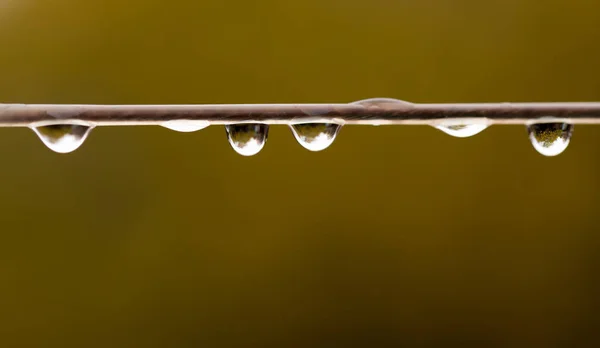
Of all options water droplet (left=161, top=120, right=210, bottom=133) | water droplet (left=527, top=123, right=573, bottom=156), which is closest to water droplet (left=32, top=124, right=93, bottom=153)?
water droplet (left=161, top=120, right=210, bottom=133)

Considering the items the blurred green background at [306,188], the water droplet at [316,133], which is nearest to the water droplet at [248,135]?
the water droplet at [316,133]

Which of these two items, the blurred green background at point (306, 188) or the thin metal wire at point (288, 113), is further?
the blurred green background at point (306, 188)

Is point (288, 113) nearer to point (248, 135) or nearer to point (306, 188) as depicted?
point (248, 135)

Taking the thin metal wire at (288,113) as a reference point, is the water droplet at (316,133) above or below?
above

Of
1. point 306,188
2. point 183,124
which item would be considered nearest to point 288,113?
point 183,124

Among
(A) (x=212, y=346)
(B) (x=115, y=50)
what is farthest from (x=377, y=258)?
Answer: (B) (x=115, y=50)

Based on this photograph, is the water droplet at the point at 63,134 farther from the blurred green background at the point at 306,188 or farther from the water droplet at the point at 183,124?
the blurred green background at the point at 306,188

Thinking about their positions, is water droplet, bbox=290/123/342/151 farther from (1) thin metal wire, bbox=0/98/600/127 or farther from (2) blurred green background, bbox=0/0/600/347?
(2) blurred green background, bbox=0/0/600/347

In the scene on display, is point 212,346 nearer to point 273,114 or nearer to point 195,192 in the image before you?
point 195,192
